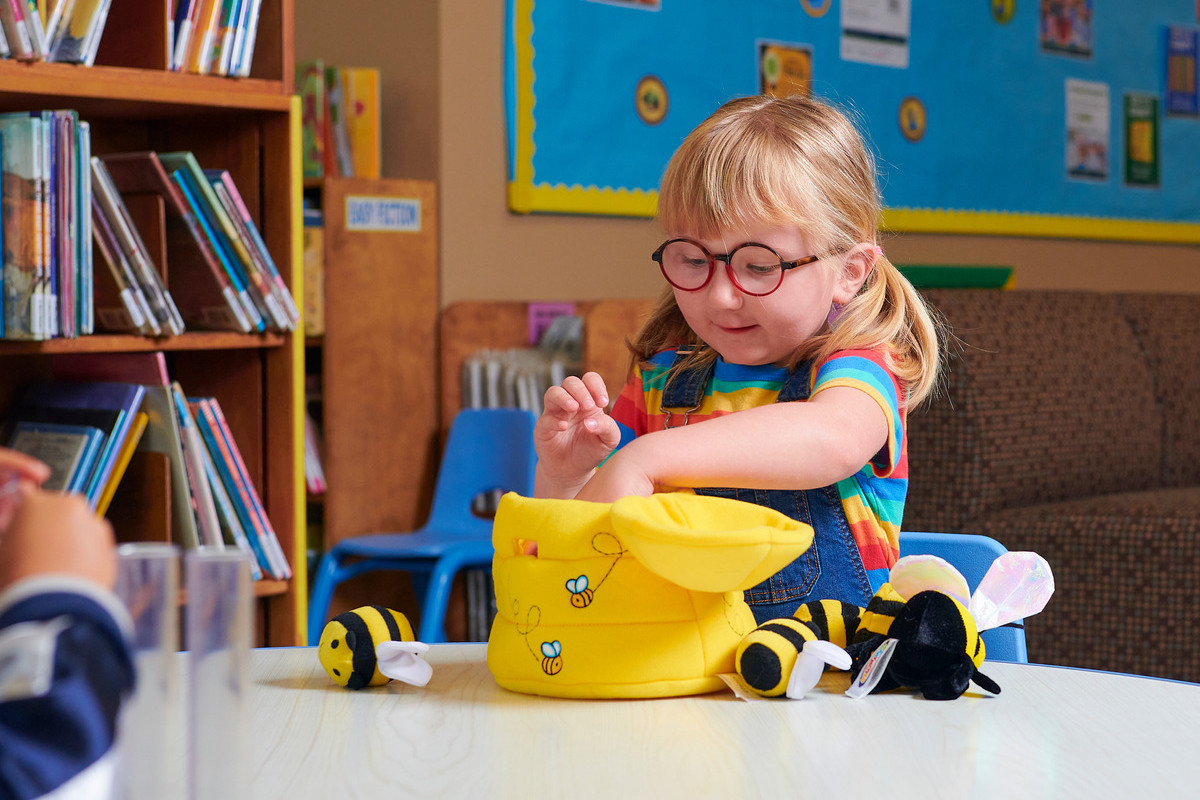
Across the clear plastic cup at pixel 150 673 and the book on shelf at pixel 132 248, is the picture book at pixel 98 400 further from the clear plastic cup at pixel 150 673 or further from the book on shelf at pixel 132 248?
the clear plastic cup at pixel 150 673

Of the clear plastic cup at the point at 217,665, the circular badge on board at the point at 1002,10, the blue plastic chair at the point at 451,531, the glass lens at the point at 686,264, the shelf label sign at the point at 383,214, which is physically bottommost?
the blue plastic chair at the point at 451,531

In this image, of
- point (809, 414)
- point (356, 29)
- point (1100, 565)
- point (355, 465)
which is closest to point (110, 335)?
point (355, 465)

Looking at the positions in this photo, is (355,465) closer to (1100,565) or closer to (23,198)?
(23,198)

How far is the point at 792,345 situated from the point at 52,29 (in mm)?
1218

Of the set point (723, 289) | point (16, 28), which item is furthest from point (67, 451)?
point (723, 289)

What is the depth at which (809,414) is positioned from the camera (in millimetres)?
782

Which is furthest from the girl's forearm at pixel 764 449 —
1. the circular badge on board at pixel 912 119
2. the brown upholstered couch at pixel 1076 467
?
the circular badge on board at pixel 912 119

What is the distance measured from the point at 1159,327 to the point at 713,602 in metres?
2.40

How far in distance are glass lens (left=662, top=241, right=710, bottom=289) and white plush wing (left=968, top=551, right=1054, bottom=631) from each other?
290 millimetres

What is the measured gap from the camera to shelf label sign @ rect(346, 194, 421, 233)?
8.64 ft

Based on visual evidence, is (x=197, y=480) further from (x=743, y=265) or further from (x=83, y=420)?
(x=743, y=265)

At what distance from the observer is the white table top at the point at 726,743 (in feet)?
1.79

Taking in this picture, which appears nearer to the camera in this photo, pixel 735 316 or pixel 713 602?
pixel 713 602

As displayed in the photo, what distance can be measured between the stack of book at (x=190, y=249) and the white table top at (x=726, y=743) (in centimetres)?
116
